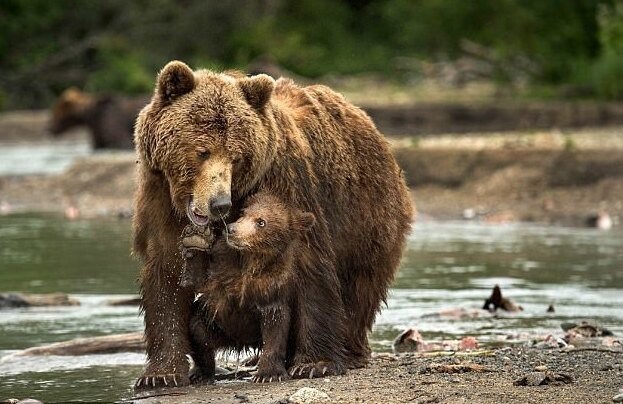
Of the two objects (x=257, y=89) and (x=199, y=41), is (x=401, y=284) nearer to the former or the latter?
(x=257, y=89)

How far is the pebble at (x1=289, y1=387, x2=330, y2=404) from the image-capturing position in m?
6.99

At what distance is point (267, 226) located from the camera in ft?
24.7

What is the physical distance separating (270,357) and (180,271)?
61cm

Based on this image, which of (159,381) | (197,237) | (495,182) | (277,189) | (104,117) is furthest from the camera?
(104,117)

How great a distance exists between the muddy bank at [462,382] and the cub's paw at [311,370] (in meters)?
0.09

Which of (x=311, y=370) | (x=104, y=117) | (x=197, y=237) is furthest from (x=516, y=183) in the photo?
(x=104, y=117)

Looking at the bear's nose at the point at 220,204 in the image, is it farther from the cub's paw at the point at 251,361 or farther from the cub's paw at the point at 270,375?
the cub's paw at the point at 251,361

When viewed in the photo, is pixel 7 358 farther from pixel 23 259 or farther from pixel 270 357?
pixel 23 259

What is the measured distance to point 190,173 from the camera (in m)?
7.26

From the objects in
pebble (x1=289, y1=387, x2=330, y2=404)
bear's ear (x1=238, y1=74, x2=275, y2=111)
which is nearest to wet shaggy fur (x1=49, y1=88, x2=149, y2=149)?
bear's ear (x1=238, y1=74, x2=275, y2=111)

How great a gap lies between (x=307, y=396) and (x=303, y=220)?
102cm

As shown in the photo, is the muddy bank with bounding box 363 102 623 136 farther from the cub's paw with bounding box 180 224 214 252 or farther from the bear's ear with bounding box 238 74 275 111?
the cub's paw with bounding box 180 224 214 252

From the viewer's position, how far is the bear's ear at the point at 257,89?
7.52 meters

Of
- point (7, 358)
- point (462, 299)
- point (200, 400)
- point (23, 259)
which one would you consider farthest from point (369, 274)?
point (23, 259)
